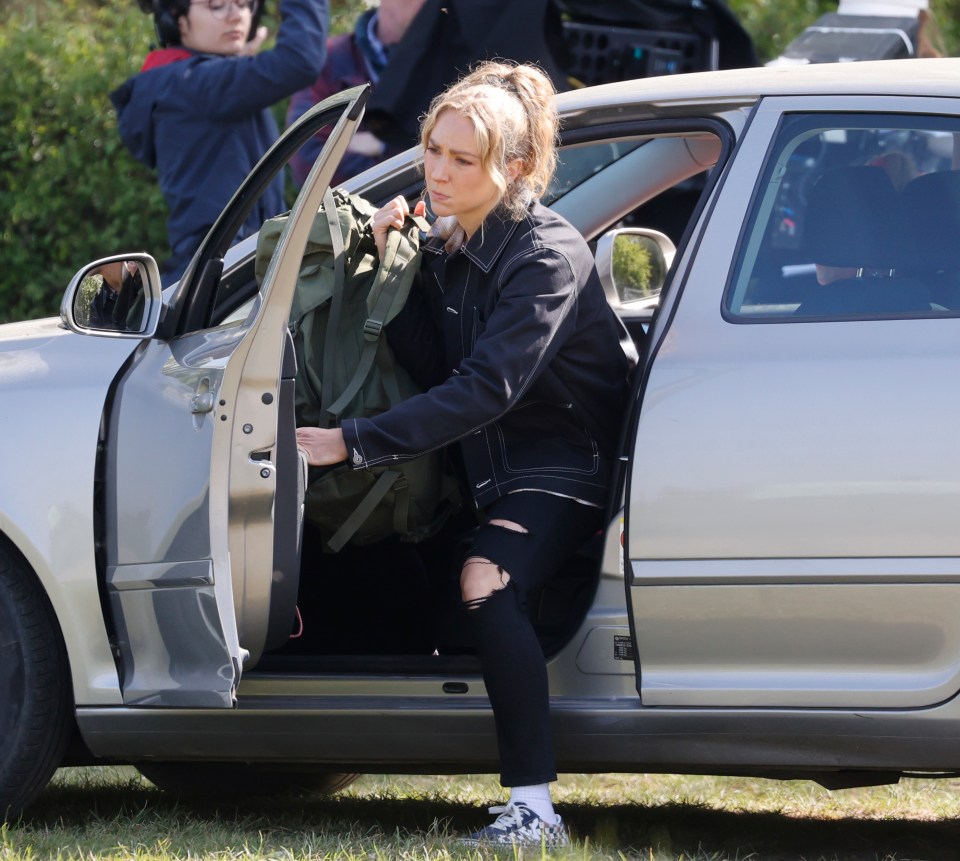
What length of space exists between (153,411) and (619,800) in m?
1.72

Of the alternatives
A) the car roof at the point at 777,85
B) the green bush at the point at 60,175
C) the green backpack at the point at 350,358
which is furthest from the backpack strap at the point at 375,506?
the green bush at the point at 60,175

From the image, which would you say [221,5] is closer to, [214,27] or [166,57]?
[214,27]

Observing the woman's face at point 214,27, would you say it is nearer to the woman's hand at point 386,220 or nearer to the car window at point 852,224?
the woman's hand at point 386,220

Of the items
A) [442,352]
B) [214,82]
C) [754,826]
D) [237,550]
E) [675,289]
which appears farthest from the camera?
[214,82]

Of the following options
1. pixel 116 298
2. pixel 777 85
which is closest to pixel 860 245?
pixel 777 85

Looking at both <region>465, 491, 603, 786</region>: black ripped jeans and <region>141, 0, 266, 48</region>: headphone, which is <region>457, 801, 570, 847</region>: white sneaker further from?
<region>141, 0, 266, 48</region>: headphone

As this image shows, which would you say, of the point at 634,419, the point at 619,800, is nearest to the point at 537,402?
the point at 634,419

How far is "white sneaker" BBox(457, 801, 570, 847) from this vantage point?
2.97m

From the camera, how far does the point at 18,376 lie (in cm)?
313

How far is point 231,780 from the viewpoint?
3.91 meters

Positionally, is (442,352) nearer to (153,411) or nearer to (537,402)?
(537,402)

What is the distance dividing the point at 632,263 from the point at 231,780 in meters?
1.77

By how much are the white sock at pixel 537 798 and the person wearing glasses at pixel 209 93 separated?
2575mm

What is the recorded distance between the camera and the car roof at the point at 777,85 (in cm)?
302
